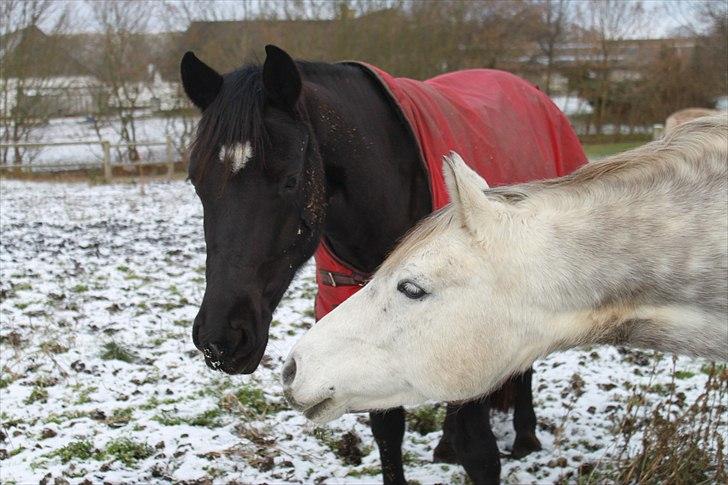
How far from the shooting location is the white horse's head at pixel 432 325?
1.78 meters

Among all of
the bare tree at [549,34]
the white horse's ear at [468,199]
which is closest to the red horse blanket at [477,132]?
the white horse's ear at [468,199]

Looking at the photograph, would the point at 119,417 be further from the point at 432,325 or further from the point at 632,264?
the point at 632,264

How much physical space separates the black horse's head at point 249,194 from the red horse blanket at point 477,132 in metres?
0.56

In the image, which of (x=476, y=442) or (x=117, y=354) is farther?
(x=117, y=354)

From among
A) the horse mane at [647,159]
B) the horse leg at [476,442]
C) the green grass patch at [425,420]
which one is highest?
the horse mane at [647,159]

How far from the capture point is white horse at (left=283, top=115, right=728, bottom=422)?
1697mm

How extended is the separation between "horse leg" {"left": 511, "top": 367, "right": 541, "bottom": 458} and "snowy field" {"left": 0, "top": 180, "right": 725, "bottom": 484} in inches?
3.5

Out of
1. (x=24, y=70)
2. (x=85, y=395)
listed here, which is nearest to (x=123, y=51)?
(x=24, y=70)

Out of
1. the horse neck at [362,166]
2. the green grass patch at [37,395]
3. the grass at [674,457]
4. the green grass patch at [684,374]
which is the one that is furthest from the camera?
the green grass patch at [684,374]

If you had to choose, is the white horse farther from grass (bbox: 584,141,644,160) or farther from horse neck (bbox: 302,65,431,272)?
grass (bbox: 584,141,644,160)

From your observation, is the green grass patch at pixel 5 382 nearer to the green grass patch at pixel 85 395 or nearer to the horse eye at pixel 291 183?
the green grass patch at pixel 85 395

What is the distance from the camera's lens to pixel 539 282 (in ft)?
5.78

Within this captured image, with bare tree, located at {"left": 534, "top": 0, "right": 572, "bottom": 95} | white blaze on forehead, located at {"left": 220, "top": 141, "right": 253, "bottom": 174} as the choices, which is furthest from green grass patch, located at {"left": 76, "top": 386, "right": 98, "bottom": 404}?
bare tree, located at {"left": 534, "top": 0, "right": 572, "bottom": 95}

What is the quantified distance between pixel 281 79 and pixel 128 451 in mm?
2267
